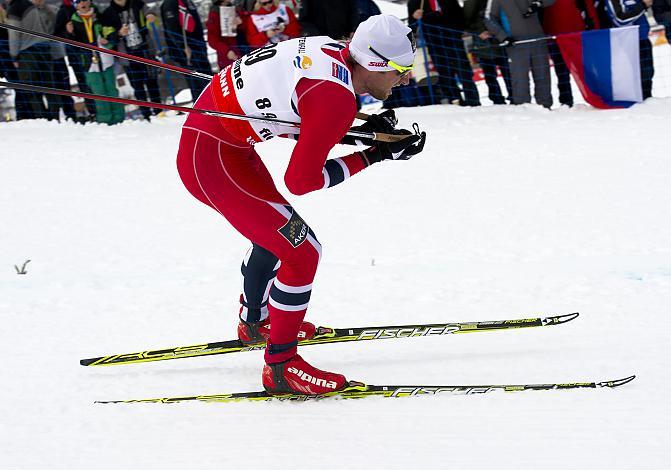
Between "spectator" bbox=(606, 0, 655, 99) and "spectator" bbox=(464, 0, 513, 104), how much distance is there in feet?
3.67

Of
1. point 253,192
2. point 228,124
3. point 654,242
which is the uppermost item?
point 228,124

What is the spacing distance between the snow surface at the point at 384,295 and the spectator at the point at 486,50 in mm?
297

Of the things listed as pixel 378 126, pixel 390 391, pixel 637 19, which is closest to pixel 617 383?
pixel 390 391

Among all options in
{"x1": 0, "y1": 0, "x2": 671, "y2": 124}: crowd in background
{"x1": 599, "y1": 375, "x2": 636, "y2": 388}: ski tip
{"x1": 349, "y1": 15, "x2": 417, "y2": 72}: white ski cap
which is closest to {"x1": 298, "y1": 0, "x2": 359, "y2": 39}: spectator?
{"x1": 0, "y1": 0, "x2": 671, "y2": 124}: crowd in background

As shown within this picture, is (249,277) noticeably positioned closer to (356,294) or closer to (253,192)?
(253,192)

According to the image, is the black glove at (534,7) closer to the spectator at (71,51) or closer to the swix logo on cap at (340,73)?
the spectator at (71,51)

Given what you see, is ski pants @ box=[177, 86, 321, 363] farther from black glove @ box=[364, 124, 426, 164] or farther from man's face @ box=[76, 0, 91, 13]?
man's face @ box=[76, 0, 91, 13]

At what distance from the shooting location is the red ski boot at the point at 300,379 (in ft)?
12.2

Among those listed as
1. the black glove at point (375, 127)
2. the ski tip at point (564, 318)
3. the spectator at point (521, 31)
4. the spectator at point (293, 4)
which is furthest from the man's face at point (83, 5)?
the ski tip at point (564, 318)

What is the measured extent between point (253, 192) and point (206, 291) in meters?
1.74

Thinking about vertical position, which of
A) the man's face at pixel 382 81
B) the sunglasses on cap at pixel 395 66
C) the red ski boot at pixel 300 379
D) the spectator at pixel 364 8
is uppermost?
the sunglasses on cap at pixel 395 66

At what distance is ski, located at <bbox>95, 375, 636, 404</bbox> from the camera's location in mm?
3586

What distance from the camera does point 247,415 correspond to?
3.61m

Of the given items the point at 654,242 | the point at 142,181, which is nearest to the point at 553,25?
the point at 654,242
